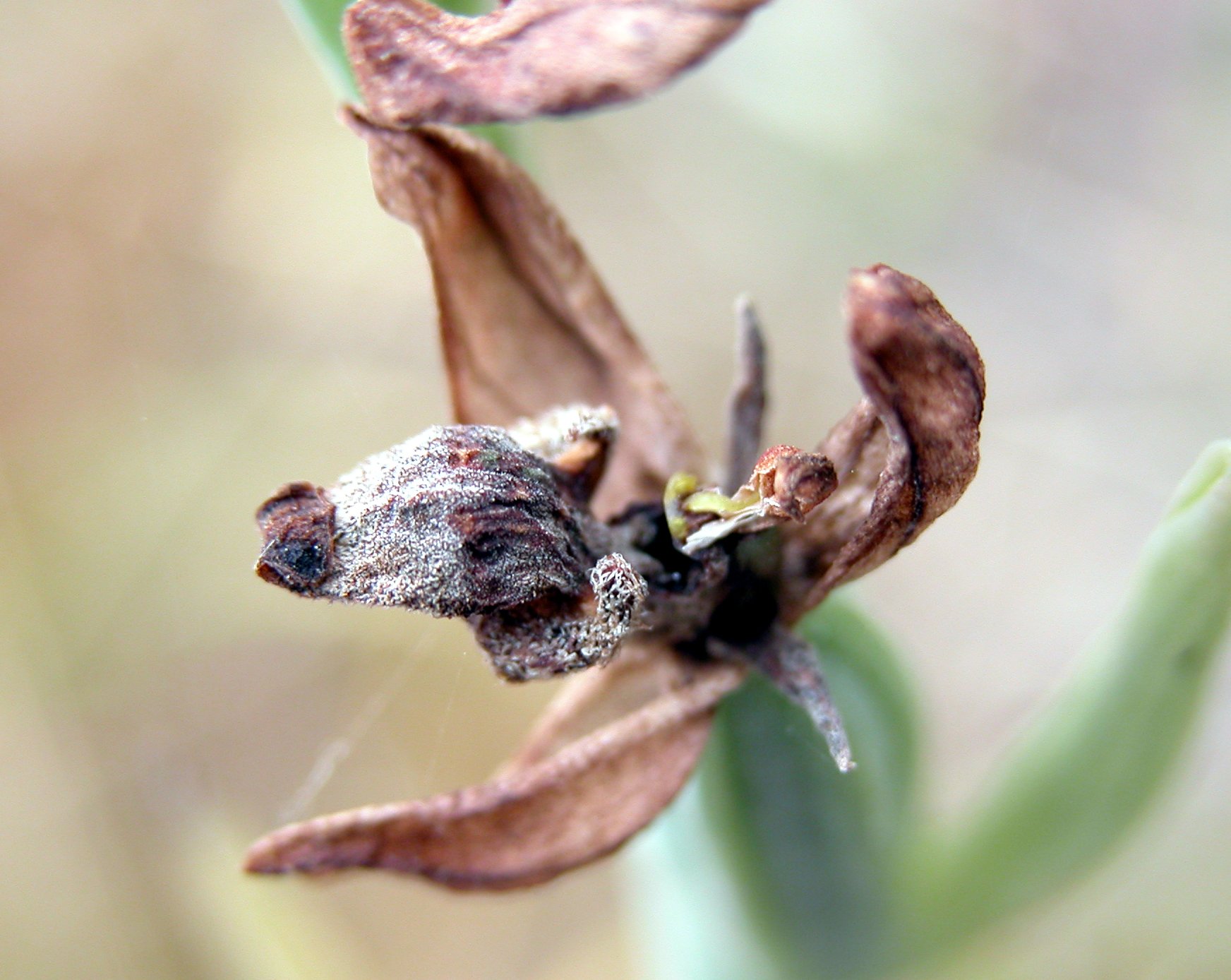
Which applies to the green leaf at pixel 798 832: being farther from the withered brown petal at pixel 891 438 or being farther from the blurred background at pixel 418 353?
the blurred background at pixel 418 353

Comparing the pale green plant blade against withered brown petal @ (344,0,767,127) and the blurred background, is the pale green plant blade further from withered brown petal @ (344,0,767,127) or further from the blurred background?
the blurred background

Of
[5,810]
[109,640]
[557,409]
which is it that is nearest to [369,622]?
[109,640]

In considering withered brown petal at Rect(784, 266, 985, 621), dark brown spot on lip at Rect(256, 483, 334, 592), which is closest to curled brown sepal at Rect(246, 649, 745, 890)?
withered brown petal at Rect(784, 266, 985, 621)

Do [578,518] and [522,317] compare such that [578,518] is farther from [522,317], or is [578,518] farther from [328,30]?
[328,30]

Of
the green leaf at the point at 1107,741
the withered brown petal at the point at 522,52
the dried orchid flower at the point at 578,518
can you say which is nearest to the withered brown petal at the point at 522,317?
the dried orchid flower at the point at 578,518

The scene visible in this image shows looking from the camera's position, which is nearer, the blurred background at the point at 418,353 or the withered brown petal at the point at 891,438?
the withered brown petal at the point at 891,438

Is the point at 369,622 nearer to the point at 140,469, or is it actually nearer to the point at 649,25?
the point at 140,469
